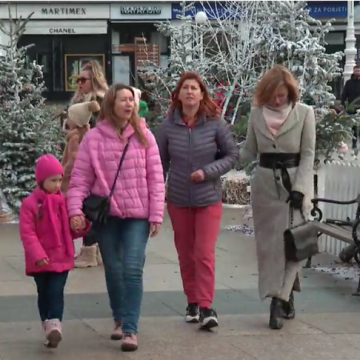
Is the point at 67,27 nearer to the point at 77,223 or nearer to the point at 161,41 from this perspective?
the point at 161,41

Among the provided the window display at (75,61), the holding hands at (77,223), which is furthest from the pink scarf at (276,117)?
the window display at (75,61)

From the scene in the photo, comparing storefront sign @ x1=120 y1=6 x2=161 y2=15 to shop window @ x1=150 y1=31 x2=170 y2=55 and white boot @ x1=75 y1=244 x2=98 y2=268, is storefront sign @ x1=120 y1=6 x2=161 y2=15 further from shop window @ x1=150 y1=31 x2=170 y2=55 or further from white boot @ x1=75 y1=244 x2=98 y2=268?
white boot @ x1=75 y1=244 x2=98 y2=268

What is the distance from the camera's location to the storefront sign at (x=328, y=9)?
28.5 metres

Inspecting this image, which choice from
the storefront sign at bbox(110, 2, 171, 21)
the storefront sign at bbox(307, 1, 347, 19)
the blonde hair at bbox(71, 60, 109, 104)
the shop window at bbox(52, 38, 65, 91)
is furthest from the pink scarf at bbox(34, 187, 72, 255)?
the storefront sign at bbox(307, 1, 347, 19)

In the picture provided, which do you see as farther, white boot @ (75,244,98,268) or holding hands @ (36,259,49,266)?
white boot @ (75,244,98,268)

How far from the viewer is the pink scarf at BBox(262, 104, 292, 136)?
6113mm

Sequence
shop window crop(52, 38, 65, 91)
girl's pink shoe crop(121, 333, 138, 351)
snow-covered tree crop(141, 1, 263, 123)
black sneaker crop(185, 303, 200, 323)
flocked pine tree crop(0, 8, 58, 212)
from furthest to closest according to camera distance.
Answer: shop window crop(52, 38, 65, 91), snow-covered tree crop(141, 1, 263, 123), flocked pine tree crop(0, 8, 58, 212), black sneaker crop(185, 303, 200, 323), girl's pink shoe crop(121, 333, 138, 351)

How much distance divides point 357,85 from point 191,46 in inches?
239

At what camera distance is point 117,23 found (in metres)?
28.2

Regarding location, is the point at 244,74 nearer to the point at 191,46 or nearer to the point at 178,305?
the point at 191,46

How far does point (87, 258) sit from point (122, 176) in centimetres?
296

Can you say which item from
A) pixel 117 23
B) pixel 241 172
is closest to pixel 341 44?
pixel 117 23

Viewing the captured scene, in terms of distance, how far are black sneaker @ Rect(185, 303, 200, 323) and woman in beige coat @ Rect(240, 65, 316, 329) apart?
0.48m


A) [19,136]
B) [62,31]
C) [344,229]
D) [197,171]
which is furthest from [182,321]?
[62,31]
